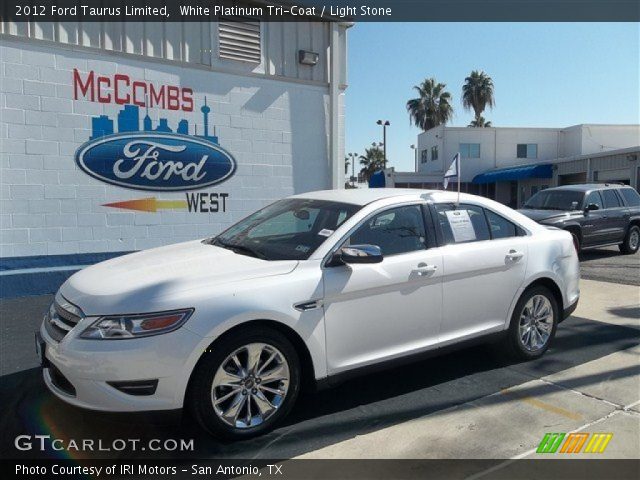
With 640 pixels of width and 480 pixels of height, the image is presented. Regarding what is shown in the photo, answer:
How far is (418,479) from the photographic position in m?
2.89

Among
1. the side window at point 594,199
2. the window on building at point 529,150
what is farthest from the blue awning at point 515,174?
the side window at point 594,199

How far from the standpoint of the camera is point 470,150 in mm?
39938

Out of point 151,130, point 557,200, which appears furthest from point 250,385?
point 557,200

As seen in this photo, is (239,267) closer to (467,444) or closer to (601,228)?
(467,444)

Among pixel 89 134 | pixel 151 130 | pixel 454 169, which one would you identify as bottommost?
pixel 454 169

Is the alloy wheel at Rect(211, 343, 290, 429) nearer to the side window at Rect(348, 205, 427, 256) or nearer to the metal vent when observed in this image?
the side window at Rect(348, 205, 427, 256)

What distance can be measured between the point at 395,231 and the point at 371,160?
79.4m

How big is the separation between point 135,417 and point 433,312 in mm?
2227

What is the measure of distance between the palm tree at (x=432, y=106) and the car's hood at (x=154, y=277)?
51.4 meters

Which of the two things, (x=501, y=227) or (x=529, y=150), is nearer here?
(x=501, y=227)

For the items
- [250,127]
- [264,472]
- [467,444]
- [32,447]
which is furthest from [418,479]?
[250,127]

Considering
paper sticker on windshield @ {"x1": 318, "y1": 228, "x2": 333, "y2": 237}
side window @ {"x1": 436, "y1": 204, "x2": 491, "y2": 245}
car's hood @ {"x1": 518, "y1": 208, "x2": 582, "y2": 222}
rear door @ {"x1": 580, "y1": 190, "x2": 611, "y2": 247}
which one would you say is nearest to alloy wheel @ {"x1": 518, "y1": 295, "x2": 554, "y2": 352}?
side window @ {"x1": 436, "y1": 204, "x2": 491, "y2": 245}

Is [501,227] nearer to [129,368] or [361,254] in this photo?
[361,254]

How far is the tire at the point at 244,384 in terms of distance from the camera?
308 cm
